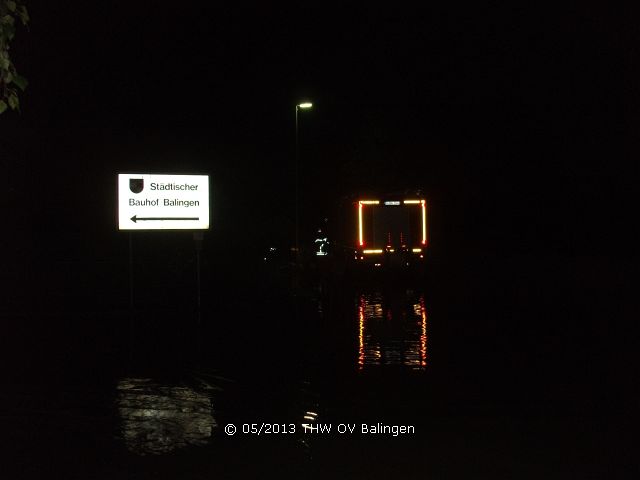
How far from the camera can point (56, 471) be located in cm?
746

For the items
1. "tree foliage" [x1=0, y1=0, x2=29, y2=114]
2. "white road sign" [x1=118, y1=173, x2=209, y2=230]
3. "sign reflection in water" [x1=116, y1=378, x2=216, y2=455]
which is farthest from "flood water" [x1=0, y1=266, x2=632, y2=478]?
"white road sign" [x1=118, y1=173, x2=209, y2=230]

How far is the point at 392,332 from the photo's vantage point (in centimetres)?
1759

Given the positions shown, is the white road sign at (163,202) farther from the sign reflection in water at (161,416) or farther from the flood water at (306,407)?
the sign reflection in water at (161,416)

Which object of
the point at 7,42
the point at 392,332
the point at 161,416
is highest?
the point at 7,42

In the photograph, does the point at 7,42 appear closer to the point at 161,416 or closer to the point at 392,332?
the point at 161,416

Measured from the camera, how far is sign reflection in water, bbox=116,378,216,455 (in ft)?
27.7

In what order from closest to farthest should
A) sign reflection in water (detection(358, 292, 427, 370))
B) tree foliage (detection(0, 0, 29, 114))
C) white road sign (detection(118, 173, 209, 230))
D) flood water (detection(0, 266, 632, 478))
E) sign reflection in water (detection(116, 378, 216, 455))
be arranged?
tree foliage (detection(0, 0, 29, 114)), flood water (detection(0, 266, 632, 478)), sign reflection in water (detection(116, 378, 216, 455)), sign reflection in water (detection(358, 292, 427, 370)), white road sign (detection(118, 173, 209, 230))

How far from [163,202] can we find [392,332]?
11.4 m

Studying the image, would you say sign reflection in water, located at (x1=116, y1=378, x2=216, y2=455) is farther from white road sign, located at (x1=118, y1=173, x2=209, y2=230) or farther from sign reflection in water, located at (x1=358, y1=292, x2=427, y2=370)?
white road sign, located at (x1=118, y1=173, x2=209, y2=230)

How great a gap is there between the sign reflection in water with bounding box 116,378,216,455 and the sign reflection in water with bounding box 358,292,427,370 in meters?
3.23

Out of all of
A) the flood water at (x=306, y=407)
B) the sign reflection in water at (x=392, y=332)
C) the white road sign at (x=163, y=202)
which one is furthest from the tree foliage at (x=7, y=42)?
the white road sign at (x=163, y=202)

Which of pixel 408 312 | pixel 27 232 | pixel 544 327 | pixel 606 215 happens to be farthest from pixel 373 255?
pixel 27 232

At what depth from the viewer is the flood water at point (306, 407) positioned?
769cm

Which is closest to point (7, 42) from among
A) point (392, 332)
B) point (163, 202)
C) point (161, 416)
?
point (161, 416)
